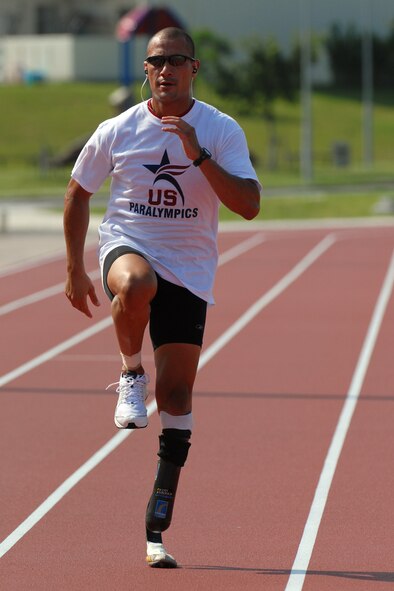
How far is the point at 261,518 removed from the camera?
6668mm

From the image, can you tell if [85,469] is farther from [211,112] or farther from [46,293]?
[46,293]

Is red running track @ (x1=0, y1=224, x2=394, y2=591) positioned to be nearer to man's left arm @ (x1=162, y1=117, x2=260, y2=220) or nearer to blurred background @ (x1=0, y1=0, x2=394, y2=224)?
Result: man's left arm @ (x1=162, y1=117, x2=260, y2=220)

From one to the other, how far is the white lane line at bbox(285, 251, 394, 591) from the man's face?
5.87 feet

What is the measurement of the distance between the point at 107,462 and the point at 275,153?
52.6 meters

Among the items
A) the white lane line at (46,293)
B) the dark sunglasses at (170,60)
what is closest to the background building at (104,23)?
the white lane line at (46,293)

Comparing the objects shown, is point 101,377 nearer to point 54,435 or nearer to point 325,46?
point 54,435

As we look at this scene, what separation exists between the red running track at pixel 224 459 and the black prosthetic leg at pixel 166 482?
17 cm

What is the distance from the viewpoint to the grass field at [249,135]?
156 ft

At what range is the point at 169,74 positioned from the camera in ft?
17.8

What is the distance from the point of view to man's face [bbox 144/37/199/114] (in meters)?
5.44

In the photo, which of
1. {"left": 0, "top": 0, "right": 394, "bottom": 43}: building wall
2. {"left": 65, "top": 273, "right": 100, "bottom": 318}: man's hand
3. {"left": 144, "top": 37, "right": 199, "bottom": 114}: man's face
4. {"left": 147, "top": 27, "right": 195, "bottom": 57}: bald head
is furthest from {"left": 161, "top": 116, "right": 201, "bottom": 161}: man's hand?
{"left": 0, "top": 0, "right": 394, "bottom": 43}: building wall

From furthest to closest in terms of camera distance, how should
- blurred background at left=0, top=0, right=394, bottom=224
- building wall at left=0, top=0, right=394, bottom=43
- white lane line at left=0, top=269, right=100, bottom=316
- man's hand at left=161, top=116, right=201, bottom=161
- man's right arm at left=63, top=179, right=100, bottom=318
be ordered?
building wall at left=0, top=0, right=394, bottom=43
blurred background at left=0, top=0, right=394, bottom=224
white lane line at left=0, top=269, right=100, bottom=316
man's right arm at left=63, top=179, right=100, bottom=318
man's hand at left=161, top=116, right=201, bottom=161

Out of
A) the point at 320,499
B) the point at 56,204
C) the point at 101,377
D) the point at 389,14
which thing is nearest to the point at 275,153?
the point at 56,204

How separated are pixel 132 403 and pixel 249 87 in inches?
2200
